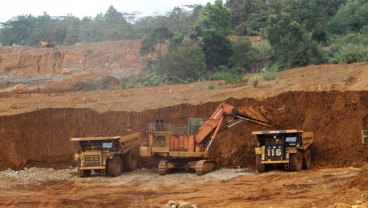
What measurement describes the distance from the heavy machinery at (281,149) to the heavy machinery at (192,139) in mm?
1796

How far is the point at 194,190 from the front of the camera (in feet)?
67.7

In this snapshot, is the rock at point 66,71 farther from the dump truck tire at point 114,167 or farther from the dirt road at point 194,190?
the dump truck tire at point 114,167

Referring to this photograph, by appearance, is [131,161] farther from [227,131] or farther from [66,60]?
[66,60]

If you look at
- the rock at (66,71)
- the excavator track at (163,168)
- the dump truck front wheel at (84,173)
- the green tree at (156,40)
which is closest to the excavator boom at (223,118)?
the excavator track at (163,168)

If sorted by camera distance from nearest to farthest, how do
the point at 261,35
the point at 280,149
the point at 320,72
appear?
the point at 280,149 < the point at 320,72 < the point at 261,35

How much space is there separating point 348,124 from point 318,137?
1376 millimetres

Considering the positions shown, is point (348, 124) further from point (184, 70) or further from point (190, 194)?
point (184, 70)

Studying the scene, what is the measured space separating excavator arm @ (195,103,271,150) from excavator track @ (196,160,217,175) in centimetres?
96

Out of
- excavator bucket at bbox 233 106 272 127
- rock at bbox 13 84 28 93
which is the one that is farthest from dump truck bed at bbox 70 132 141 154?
rock at bbox 13 84 28 93

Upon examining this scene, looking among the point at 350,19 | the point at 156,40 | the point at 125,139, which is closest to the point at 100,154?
the point at 125,139

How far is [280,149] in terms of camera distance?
2325 cm

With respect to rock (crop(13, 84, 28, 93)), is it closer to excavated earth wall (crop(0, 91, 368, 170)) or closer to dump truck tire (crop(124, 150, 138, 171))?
excavated earth wall (crop(0, 91, 368, 170))

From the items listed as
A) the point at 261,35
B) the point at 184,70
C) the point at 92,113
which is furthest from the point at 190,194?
the point at 261,35

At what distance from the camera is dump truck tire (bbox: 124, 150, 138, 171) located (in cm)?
2725
